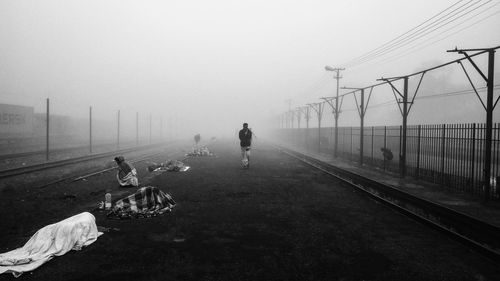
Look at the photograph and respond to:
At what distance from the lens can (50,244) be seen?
5.36 metres

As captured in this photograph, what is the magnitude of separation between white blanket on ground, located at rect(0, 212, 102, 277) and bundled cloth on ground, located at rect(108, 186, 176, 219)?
137 cm

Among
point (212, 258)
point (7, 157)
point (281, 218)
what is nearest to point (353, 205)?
point (281, 218)

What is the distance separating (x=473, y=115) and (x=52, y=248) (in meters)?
75.4

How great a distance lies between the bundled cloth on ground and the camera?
751 cm

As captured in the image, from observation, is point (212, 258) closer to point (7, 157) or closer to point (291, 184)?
point (291, 184)

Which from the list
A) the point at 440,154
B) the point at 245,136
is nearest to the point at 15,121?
the point at 245,136

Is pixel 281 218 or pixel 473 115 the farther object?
pixel 473 115

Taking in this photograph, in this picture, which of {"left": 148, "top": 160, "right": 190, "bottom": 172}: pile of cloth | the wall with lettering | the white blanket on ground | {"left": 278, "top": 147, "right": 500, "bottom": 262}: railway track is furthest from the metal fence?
the wall with lettering

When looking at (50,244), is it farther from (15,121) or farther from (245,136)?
(15,121)

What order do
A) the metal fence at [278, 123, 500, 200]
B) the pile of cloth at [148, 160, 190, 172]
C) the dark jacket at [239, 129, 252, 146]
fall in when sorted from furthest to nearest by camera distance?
the dark jacket at [239, 129, 252, 146]
the pile of cloth at [148, 160, 190, 172]
the metal fence at [278, 123, 500, 200]

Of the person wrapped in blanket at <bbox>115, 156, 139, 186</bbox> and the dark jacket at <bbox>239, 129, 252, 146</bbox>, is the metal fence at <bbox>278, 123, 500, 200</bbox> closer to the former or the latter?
the dark jacket at <bbox>239, 129, 252, 146</bbox>

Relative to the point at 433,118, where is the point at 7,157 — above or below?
below

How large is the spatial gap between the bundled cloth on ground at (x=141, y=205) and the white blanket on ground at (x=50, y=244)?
4.51 feet

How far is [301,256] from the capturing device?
5.26 metres
